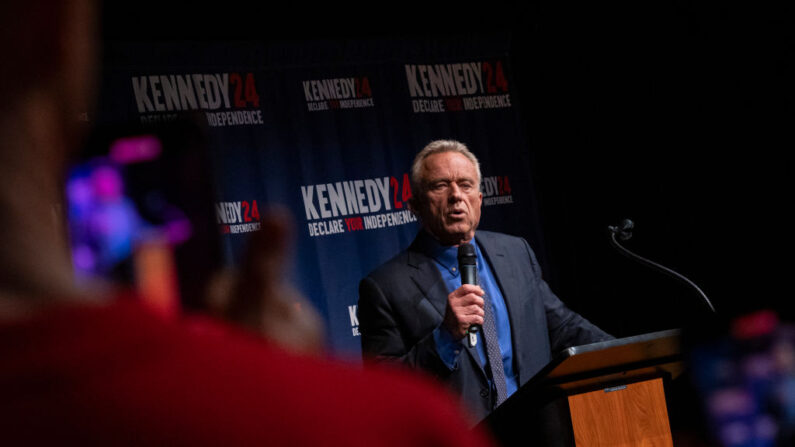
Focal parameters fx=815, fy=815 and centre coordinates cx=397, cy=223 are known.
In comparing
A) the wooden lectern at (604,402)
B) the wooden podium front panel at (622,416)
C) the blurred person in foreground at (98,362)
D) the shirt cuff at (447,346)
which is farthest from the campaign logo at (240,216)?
the blurred person in foreground at (98,362)

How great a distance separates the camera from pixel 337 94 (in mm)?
5500

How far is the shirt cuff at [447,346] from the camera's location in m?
2.77

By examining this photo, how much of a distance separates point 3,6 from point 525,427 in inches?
90.8

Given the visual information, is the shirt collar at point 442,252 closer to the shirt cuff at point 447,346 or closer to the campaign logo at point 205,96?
the shirt cuff at point 447,346

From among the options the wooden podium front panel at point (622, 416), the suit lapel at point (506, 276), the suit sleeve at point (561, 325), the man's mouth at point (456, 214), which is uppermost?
the man's mouth at point (456, 214)

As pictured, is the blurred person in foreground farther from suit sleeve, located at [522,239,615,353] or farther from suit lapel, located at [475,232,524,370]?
suit sleeve, located at [522,239,615,353]

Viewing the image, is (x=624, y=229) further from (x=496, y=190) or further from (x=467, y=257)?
(x=496, y=190)

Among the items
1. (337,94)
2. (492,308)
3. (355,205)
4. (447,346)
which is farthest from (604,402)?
(337,94)

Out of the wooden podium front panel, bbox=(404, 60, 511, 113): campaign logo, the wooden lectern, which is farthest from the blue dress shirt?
bbox=(404, 60, 511, 113): campaign logo

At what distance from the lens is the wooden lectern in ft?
7.48

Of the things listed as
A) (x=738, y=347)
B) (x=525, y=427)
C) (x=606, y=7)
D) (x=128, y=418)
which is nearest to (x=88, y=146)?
(x=128, y=418)

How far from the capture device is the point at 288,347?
0.50 meters

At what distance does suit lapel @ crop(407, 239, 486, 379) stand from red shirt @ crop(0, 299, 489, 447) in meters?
2.73

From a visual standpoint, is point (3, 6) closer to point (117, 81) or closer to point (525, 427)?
point (525, 427)
